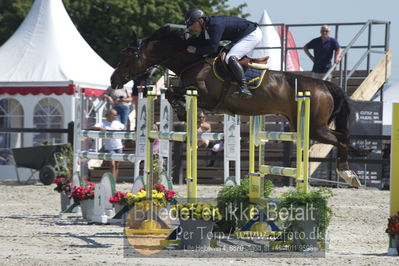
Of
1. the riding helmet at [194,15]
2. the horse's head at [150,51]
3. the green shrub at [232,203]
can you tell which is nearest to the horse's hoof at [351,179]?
the green shrub at [232,203]

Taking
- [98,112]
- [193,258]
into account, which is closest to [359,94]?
[98,112]

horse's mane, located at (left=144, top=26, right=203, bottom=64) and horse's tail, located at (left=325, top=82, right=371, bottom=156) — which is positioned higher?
horse's mane, located at (left=144, top=26, right=203, bottom=64)

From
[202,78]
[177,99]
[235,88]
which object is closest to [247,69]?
[235,88]

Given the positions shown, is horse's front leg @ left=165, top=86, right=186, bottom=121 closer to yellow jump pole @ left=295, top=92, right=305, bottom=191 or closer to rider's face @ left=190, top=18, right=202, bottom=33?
rider's face @ left=190, top=18, right=202, bottom=33

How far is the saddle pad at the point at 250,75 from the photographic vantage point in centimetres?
855

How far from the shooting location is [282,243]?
736 centimetres

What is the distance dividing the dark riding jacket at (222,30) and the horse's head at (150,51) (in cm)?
39

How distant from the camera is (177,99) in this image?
27.9ft

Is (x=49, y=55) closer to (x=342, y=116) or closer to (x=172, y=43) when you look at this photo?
(x=172, y=43)

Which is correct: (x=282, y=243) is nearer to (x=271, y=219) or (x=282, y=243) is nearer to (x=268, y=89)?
(x=271, y=219)

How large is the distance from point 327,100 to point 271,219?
168 cm

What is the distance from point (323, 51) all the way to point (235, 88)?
785 centimetres

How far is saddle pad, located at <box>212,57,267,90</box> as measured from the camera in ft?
28.1

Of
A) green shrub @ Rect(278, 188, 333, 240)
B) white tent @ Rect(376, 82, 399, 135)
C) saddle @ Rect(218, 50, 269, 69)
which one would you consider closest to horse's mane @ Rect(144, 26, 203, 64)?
saddle @ Rect(218, 50, 269, 69)
